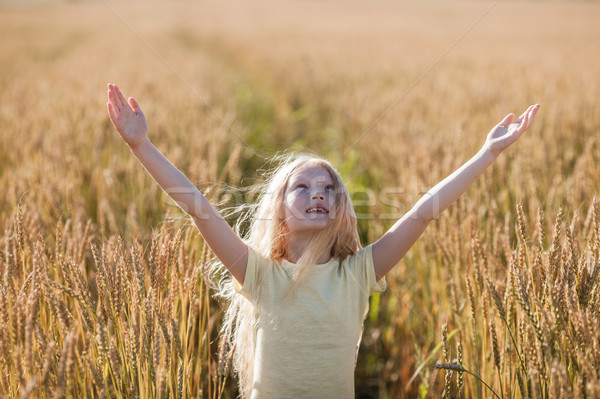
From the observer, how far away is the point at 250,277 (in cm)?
132

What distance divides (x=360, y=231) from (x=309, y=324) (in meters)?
1.49

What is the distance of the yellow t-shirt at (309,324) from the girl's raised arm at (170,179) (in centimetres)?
11

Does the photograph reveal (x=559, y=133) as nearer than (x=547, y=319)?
No

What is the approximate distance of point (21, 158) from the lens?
2.81 meters

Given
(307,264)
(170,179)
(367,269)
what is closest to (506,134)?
(367,269)

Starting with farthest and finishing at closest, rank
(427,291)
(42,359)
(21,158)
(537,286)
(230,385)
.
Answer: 1. (21,158)
2. (427,291)
3. (230,385)
4. (537,286)
5. (42,359)

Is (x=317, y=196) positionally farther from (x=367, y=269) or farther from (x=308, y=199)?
(x=367, y=269)

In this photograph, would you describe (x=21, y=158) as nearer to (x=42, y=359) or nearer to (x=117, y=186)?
(x=117, y=186)

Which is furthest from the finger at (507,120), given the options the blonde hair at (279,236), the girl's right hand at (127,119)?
the girl's right hand at (127,119)

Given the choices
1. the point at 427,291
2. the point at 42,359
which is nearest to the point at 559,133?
the point at 427,291

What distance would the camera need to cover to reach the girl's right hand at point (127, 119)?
4.07ft

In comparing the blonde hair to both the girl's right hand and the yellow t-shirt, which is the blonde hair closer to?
the yellow t-shirt

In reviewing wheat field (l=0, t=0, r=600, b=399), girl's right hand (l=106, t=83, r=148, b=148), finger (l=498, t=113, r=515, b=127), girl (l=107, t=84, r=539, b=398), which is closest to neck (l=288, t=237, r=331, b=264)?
girl (l=107, t=84, r=539, b=398)

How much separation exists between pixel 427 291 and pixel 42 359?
4.68 ft
